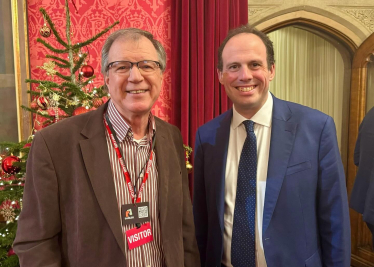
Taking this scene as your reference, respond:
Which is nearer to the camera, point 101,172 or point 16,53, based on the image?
point 101,172

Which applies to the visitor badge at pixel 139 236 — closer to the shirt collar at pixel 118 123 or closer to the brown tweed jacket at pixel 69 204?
the brown tweed jacket at pixel 69 204

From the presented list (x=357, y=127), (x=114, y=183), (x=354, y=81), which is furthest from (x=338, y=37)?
(x=114, y=183)

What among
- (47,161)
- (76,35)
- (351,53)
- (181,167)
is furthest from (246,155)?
(351,53)

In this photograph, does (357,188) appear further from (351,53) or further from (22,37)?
(22,37)

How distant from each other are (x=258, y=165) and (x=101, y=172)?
0.82m

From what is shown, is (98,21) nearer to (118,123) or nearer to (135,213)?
(118,123)

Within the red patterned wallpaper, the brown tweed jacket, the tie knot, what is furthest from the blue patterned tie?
the red patterned wallpaper

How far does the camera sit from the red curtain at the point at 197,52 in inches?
118

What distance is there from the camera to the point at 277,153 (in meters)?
1.46

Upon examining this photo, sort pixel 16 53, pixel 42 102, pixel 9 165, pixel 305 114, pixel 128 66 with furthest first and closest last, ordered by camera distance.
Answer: pixel 16 53 < pixel 42 102 < pixel 9 165 < pixel 305 114 < pixel 128 66

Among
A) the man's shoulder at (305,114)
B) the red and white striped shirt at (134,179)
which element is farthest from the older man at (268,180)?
the red and white striped shirt at (134,179)

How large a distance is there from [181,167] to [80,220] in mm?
618

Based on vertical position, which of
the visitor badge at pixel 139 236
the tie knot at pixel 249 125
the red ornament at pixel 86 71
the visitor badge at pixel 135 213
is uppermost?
the red ornament at pixel 86 71

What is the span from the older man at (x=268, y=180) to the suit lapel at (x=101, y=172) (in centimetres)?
64
